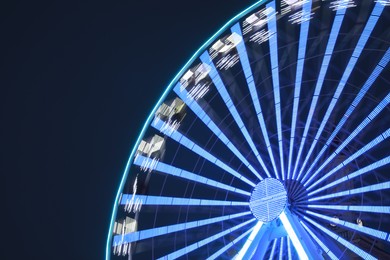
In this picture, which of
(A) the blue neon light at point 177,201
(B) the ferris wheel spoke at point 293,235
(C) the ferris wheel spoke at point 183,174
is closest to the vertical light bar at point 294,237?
(B) the ferris wheel spoke at point 293,235

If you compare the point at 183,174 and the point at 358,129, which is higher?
the point at 358,129

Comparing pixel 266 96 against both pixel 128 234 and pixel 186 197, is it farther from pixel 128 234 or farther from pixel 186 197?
pixel 128 234

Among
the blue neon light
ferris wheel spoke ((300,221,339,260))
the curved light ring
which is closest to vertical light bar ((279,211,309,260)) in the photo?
ferris wheel spoke ((300,221,339,260))

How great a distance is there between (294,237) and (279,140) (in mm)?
1695

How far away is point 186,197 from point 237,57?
2293 millimetres

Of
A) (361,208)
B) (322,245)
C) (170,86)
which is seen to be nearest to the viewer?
(361,208)

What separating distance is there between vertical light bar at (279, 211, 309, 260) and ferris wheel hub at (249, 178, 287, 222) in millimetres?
136

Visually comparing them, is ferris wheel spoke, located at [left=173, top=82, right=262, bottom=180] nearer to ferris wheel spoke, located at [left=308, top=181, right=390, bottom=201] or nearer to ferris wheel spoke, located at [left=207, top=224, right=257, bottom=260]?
ferris wheel spoke, located at [left=207, top=224, right=257, bottom=260]

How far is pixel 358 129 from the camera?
35.9 feet

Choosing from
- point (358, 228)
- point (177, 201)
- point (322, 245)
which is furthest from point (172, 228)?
point (358, 228)

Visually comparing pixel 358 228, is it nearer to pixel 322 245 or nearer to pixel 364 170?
pixel 322 245

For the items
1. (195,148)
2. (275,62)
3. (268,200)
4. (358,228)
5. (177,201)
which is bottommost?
(177,201)

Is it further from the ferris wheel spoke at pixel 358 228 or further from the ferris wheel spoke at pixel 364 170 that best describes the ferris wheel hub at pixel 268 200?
the ferris wheel spoke at pixel 364 170

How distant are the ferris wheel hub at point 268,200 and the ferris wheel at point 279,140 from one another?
0.05 ft
